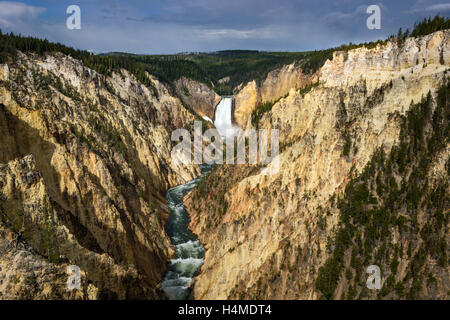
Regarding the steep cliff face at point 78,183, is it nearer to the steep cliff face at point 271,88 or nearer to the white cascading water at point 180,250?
the white cascading water at point 180,250

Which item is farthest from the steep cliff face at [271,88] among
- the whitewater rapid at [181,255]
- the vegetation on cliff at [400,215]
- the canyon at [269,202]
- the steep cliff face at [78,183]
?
the vegetation on cliff at [400,215]

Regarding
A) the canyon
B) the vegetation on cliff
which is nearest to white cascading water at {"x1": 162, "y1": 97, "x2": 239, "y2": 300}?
the canyon

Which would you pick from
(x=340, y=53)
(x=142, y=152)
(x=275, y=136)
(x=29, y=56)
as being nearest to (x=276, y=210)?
(x=275, y=136)

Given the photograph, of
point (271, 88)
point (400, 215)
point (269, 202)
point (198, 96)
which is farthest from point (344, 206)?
point (198, 96)

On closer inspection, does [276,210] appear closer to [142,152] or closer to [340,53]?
[340,53]

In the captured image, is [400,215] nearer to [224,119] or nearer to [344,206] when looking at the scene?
[344,206]

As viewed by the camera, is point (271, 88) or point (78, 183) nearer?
point (78, 183)

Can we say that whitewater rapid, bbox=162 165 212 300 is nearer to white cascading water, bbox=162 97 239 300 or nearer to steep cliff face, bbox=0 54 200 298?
white cascading water, bbox=162 97 239 300
